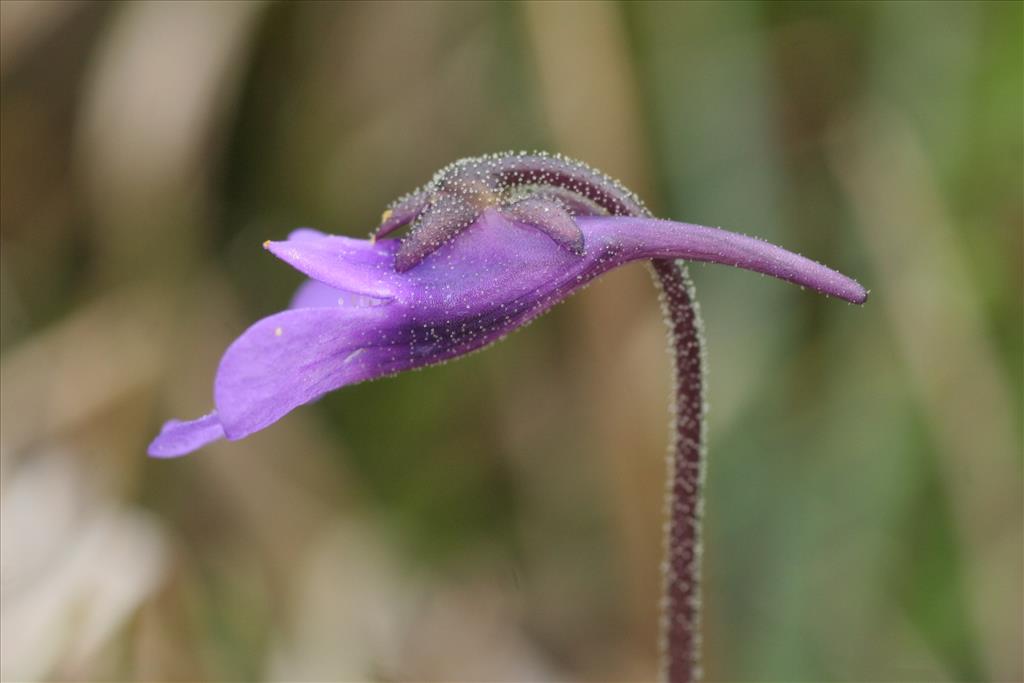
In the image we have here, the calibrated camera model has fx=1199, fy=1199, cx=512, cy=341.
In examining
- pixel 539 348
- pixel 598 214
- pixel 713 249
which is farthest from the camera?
pixel 539 348

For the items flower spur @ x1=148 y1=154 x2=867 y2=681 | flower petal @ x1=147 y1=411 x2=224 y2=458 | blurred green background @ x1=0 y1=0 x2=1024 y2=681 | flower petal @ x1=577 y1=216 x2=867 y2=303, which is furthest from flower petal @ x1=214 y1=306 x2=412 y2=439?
blurred green background @ x1=0 y1=0 x2=1024 y2=681

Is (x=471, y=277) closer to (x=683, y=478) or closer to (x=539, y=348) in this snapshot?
(x=683, y=478)

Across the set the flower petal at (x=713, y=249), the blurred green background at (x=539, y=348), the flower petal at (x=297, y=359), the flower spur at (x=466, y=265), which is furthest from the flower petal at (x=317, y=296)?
the blurred green background at (x=539, y=348)

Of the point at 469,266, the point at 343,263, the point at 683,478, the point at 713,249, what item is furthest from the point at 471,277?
the point at 683,478

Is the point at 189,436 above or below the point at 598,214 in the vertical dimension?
below

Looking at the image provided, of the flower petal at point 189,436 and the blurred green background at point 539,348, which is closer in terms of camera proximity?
the flower petal at point 189,436

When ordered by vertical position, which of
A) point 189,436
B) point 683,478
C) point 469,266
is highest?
point 469,266

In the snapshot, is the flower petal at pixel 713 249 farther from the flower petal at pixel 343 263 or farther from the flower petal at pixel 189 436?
the flower petal at pixel 189 436
